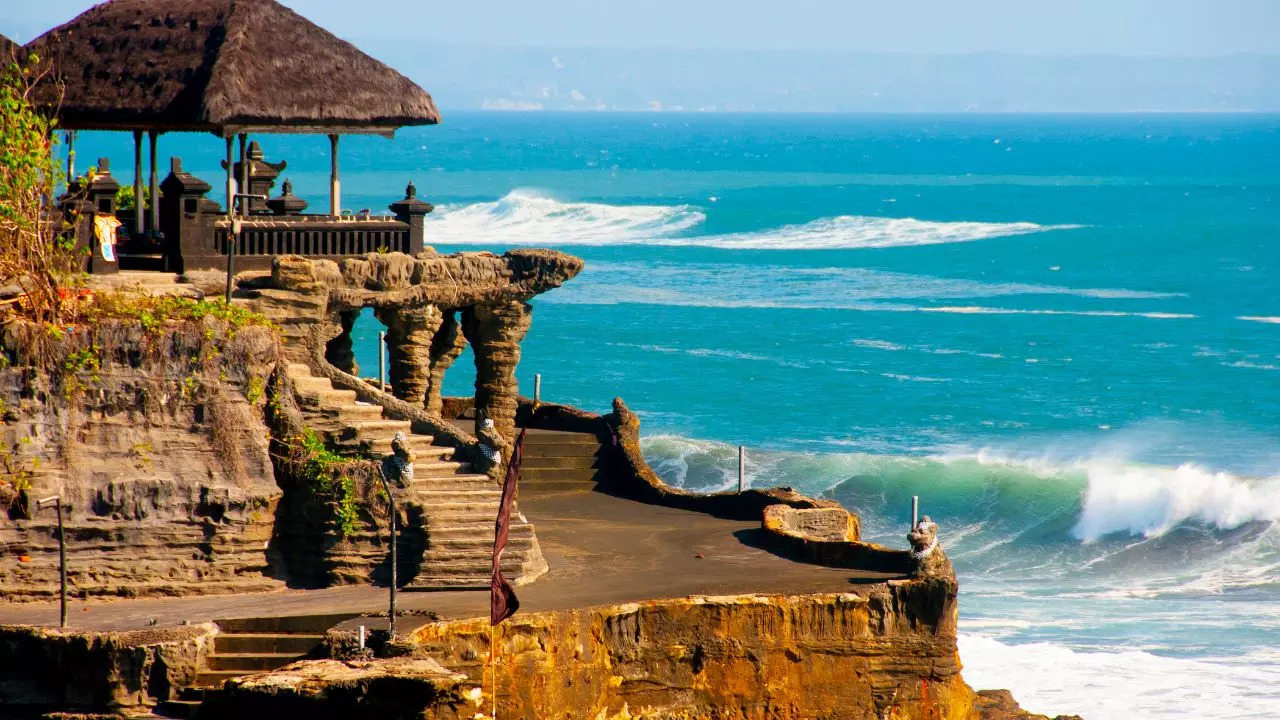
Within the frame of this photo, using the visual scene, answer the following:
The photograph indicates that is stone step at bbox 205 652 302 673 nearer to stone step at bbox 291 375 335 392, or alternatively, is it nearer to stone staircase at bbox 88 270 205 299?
stone step at bbox 291 375 335 392

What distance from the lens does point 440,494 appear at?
2916cm

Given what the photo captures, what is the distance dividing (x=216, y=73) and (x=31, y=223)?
14.8ft

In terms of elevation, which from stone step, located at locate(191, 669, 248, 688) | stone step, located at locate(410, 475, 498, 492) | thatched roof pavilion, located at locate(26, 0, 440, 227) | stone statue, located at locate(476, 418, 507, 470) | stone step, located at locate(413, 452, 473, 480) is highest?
thatched roof pavilion, located at locate(26, 0, 440, 227)

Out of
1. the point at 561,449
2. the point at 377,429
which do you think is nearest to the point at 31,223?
the point at 377,429

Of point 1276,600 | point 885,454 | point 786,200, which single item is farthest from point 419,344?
point 786,200

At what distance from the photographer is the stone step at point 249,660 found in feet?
85.3

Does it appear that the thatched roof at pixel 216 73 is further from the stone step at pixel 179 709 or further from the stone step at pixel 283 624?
the stone step at pixel 179 709

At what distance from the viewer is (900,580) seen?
29.8m

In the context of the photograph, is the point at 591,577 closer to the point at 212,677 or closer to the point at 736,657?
the point at 736,657

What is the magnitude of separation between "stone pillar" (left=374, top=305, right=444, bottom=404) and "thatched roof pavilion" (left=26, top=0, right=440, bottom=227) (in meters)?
2.06

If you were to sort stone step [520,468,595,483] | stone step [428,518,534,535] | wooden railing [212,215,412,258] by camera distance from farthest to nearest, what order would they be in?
stone step [520,468,595,483] → wooden railing [212,215,412,258] → stone step [428,518,534,535]

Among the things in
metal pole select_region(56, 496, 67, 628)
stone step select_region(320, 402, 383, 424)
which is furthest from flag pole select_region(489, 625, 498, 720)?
metal pole select_region(56, 496, 67, 628)

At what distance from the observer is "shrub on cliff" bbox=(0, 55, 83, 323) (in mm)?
27969

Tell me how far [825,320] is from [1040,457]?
1017 inches
